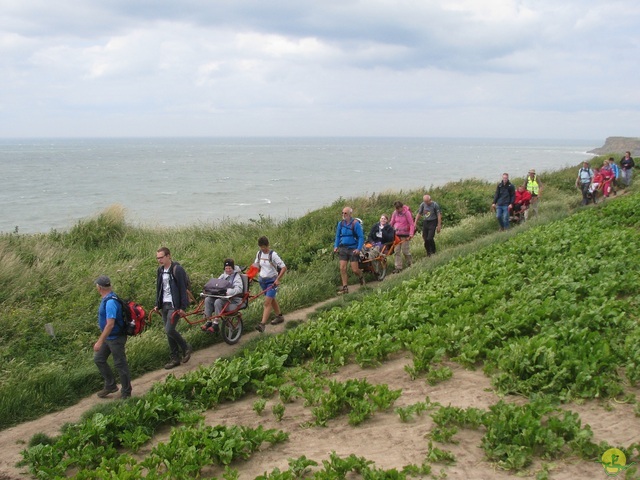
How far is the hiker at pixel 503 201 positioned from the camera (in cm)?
1766

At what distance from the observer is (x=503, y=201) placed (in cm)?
1780

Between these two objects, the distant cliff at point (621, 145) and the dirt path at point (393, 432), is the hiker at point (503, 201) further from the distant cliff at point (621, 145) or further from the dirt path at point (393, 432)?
the distant cliff at point (621, 145)

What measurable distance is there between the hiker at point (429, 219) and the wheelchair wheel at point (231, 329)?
623 centimetres

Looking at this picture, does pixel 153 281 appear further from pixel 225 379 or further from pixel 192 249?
pixel 225 379

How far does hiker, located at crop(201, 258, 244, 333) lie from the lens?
399 inches

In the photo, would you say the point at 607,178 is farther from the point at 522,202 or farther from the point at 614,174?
the point at 522,202

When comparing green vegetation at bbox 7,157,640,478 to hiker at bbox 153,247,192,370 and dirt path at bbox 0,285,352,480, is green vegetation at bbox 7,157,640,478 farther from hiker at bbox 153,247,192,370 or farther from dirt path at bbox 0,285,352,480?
hiker at bbox 153,247,192,370

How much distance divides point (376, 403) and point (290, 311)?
220 inches

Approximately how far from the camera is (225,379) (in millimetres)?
7547

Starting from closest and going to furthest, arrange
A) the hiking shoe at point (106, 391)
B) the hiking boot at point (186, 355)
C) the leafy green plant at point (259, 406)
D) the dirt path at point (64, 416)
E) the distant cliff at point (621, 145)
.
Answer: the dirt path at point (64, 416) < the leafy green plant at point (259, 406) < the hiking shoe at point (106, 391) < the hiking boot at point (186, 355) < the distant cliff at point (621, 145)

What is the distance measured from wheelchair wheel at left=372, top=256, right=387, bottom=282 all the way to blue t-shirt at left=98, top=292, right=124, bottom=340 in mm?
7040

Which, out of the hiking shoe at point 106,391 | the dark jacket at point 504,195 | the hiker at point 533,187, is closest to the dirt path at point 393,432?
the hiking shoe at point 106,391

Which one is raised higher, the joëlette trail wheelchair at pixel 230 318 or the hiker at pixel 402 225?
the hiker at pixel 402 225

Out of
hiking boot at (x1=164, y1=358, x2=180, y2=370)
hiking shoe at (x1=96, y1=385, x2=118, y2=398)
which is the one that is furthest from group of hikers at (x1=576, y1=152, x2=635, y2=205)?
hiking shoe at (x1=96, y1=385, x2=118, y2=398)
